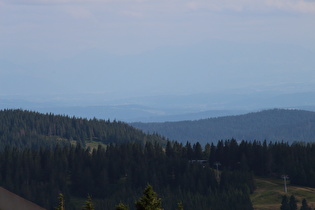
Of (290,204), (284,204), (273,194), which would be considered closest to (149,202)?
(284,204)

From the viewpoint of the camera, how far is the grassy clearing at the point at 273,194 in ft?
573

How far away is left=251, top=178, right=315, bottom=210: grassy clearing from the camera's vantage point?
175 meters

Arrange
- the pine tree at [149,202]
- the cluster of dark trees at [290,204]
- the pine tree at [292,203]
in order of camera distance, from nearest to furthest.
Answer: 1. the pine tree at [149,202]
2. the cluster of dark trees at [290,204]
3. the pine tree at [292,203]

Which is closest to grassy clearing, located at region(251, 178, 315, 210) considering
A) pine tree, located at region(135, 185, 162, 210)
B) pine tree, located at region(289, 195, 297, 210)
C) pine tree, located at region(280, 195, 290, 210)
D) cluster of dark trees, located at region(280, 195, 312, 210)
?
cluster of dark trees, located at region(280, 195, 312, 210)

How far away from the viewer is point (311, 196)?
180250 millimetres

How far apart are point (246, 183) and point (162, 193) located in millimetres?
19212

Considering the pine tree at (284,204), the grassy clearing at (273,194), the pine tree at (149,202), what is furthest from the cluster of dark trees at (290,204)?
the pine tree at (149,202)

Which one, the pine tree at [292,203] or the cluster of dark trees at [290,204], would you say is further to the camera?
the pine tree at [292,203]

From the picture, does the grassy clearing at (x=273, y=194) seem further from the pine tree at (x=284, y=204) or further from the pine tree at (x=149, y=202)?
the pine tree at (x=149, y=202)

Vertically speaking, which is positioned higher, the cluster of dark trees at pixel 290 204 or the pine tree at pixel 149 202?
the pine tree at pixel 149 202

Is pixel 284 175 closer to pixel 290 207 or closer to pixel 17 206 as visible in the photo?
pixel 290 207

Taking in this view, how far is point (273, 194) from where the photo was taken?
18162cm

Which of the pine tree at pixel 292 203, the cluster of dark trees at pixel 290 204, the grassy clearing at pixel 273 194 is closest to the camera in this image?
the cluster of dark trees at pixel 290 204

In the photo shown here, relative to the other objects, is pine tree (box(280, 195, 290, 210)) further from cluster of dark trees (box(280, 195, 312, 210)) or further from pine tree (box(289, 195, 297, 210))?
pine tree (box(289, 195, 297, 210))
